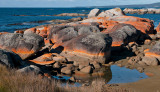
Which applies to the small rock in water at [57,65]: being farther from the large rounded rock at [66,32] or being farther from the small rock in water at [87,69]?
the large rounded rock at [66,32]

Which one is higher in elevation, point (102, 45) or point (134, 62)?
point (102, 45)

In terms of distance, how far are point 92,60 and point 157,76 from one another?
15.6 feet

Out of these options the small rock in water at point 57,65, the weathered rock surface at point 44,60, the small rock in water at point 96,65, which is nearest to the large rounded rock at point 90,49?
the small rock in water at point 96,65

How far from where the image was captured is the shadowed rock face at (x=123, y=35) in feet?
63.2

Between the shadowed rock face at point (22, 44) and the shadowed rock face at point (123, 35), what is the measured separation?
26.3ft

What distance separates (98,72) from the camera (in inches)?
513

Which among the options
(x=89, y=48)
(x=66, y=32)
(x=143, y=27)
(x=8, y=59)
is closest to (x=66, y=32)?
(x=66, y=32)

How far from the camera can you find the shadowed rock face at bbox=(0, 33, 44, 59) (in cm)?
1403

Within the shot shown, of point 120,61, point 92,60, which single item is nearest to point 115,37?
point 120,61

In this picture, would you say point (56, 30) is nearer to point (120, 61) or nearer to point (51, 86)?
point (120, 61)

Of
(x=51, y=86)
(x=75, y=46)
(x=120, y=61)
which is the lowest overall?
(x=120, y=61)

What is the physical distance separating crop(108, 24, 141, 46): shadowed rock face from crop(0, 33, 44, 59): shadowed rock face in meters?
8.01

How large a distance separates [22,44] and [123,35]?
1040cm

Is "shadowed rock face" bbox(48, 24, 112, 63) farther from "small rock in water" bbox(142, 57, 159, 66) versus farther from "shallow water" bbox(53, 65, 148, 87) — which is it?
"small rock in water" bbox(142, 57, 159, 66)
